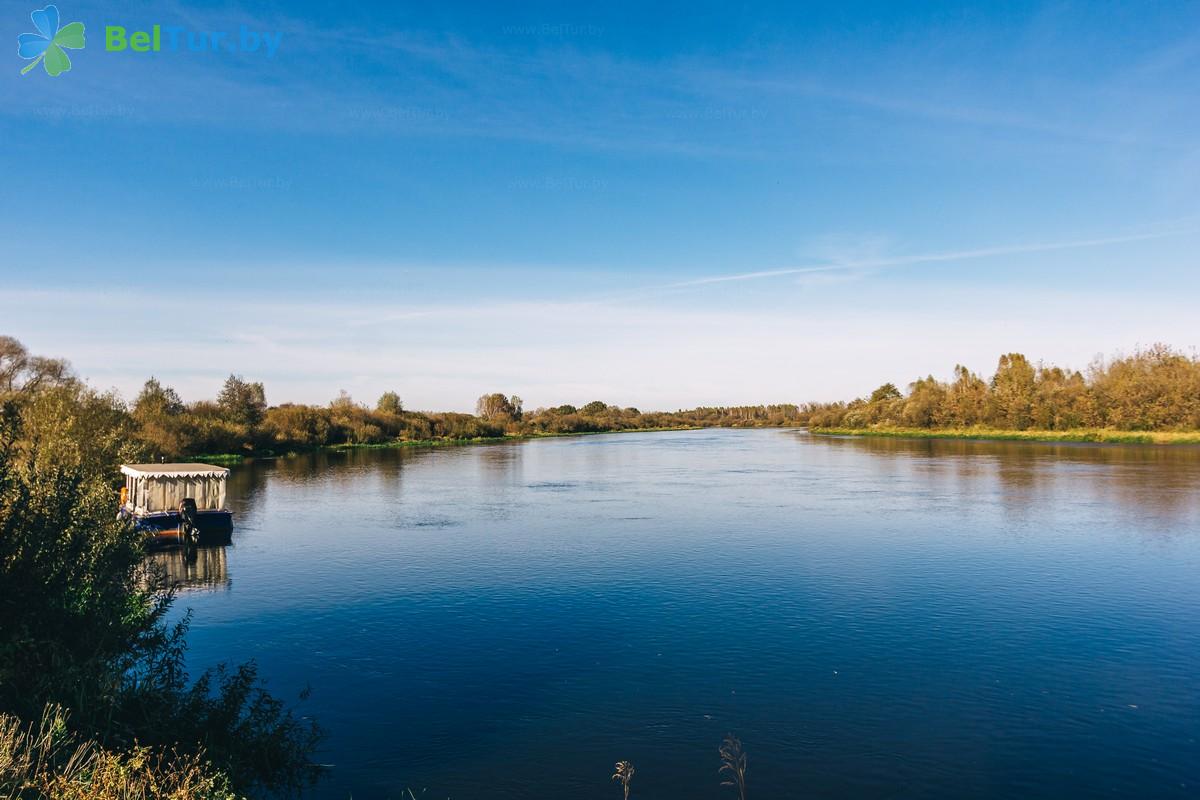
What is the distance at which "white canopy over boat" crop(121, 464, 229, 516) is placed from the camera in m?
35.8

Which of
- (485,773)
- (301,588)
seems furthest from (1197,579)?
(301,588)

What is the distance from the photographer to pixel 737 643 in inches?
749

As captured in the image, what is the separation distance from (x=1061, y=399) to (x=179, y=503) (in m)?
118

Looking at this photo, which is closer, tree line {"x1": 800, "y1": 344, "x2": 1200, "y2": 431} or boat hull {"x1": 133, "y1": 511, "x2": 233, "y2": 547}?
boat hull {"x1": 133, "y1": 511, "x2": 233, "y2": 547}

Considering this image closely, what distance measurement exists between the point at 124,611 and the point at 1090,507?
44.9 m

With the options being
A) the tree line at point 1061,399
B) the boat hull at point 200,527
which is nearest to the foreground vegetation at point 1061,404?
the tree line at point 1061,399

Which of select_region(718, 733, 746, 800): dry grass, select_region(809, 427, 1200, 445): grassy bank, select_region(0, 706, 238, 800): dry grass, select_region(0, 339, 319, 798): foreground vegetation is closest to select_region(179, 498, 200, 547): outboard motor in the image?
select_region(0, 339, 319, 798): foreground vegetation

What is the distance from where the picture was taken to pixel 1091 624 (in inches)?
804

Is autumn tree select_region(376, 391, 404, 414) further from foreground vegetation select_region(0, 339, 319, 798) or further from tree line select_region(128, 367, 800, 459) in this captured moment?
foreground vegetation select_region(0, 339, 319, 798)

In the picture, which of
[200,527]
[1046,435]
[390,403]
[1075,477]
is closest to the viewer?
[200,527]

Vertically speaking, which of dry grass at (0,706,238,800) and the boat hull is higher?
dry grass at (0,706,238,800)

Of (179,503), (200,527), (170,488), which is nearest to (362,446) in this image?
(179,503)

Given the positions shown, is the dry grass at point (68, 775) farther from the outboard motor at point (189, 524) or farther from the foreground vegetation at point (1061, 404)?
the foreground vegetation at point (1061, 404)

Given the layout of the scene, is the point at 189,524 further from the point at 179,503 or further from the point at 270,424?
the point at 270,424
